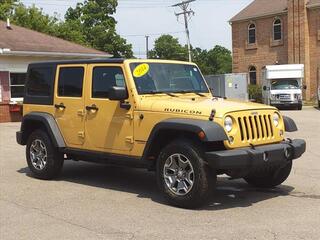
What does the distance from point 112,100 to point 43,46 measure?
722 inches

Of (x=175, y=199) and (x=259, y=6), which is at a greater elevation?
(x=259, y=6)

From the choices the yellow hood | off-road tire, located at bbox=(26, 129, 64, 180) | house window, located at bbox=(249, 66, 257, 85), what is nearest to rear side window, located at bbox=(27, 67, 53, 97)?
off-road tire, located at bbox=(26, 129, 64, 180)

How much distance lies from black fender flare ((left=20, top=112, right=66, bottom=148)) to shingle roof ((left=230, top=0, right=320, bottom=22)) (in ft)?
123

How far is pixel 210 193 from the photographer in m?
6.80

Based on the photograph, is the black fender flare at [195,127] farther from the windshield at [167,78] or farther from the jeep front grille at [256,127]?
the windshield at [167,78]

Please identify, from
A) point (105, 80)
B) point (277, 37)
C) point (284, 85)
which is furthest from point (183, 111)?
point (277, 37)

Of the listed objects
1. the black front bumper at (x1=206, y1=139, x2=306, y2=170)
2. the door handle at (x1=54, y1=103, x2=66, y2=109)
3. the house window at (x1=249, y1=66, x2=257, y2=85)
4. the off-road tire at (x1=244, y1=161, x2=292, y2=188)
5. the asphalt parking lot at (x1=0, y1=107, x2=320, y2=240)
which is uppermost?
the house window at (x1=249, y1=66, x2=257, y2=85)

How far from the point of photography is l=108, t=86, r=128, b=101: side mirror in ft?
24.6

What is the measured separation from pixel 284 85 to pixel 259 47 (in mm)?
15562

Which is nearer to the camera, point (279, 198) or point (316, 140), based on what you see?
point (279, 198)

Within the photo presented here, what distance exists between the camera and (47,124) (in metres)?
8.90

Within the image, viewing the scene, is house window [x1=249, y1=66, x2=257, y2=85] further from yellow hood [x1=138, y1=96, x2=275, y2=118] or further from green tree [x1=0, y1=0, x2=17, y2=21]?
yellow hood [x1=138, y1=96, x2=275, y2=118]

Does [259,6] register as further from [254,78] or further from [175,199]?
[175,199]

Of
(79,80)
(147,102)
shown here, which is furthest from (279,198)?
(79,80)
